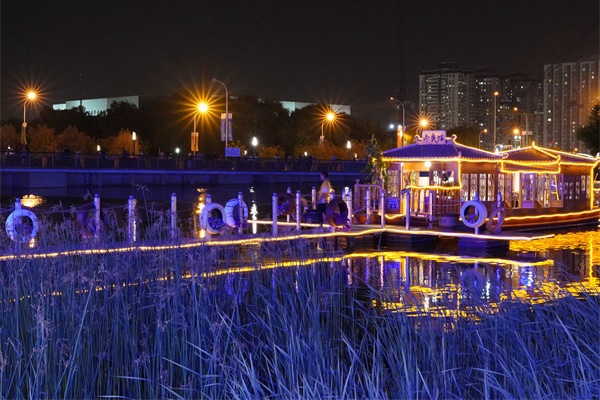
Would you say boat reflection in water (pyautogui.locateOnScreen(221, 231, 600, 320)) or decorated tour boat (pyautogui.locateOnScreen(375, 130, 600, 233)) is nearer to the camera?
boat reflection in water (pyautogui.locateOnScreen(221, 231, 600, 320))

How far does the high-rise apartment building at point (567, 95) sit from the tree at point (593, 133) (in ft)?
69.8

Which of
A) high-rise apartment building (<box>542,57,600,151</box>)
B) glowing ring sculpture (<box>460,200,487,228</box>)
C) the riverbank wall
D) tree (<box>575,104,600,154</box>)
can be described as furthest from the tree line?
glowing ring sculpture (<box>460,200,487,228</box>)

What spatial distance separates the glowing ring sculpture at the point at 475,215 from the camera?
763 inches

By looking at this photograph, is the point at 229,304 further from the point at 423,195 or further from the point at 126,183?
the point at 126,183

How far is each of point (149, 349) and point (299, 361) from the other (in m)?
1.63

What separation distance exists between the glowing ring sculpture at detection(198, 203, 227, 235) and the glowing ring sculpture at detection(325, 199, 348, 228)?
8.66ft

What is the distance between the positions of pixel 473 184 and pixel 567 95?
7395 centimetres

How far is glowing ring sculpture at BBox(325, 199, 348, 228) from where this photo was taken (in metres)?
19.2

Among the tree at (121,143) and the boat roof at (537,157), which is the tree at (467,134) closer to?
the tree at (121,143)

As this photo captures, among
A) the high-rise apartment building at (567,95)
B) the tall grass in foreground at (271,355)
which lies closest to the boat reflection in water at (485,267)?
the tall grass in foreground at (271,355)

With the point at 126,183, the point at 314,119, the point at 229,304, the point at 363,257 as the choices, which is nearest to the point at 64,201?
the point at 126,183

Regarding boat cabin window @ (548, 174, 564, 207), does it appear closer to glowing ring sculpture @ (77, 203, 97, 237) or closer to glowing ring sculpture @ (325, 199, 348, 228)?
glowing ring sculpture @ (325, 199, 348, 228)

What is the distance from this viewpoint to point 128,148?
266 ft

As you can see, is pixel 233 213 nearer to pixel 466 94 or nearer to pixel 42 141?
pixel 42 141
